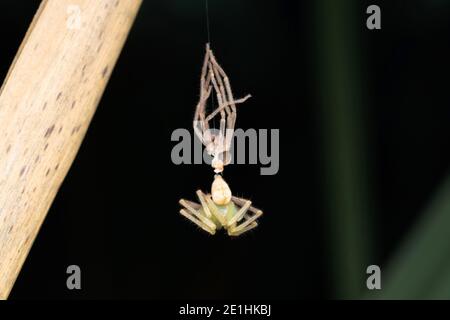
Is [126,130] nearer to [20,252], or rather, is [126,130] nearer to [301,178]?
[301,178]

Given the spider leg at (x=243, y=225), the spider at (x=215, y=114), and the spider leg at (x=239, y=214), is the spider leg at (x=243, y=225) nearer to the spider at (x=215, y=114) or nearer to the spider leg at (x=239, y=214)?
the spider leg at (x=239, y=214)

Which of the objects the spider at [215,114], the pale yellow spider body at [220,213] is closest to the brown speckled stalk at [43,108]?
the spider at [215,114]

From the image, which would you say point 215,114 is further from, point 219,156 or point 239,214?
point 239,214

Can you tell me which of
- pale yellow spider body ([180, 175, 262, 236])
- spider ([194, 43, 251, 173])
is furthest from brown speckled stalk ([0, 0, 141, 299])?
pale yellow spider body ([180, 175, 262, 236])

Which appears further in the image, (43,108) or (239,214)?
(239,214)

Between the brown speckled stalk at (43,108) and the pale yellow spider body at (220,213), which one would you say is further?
the pale yellow spider body at (220,213)

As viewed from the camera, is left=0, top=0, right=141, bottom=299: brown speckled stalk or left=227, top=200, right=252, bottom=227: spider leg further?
left=227, top=200, right=252, bottom=227: spider leg

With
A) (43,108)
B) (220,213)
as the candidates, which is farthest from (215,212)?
(43,108)

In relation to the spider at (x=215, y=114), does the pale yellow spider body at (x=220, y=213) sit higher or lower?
lower

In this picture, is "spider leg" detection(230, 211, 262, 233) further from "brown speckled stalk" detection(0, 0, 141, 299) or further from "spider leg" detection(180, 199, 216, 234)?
"brown speckled stalk" detection(0, 0, 141, 299)
